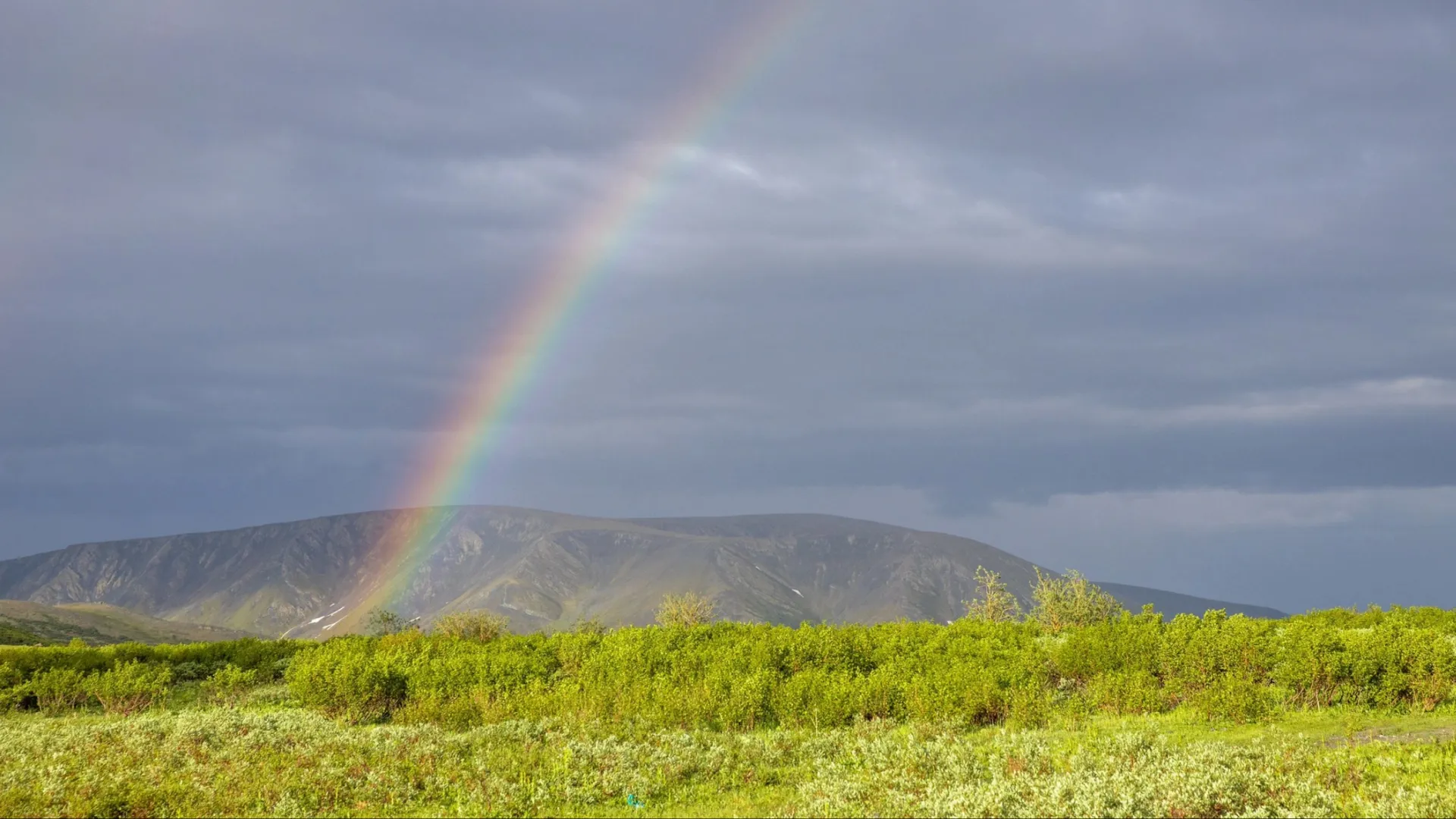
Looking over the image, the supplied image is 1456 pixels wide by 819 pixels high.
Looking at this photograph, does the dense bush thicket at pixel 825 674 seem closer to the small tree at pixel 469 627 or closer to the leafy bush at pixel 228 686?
the leafy bush at pixel 228 686

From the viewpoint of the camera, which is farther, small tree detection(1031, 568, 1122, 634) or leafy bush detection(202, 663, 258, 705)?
small tree detection(1031, 568, 1122, 634)

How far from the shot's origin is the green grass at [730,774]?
1445cm

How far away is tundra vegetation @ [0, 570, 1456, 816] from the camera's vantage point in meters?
15.7

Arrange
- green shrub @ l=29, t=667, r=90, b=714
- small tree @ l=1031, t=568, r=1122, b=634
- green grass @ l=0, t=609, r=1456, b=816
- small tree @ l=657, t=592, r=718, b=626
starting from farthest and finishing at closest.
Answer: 1. small tree @ l=657, t=592, r=718, b=626
2. small tree @ l=1031, t=568, r=1122, b=634
3. green shrub @ l=29, t=667, r=90, b=714
4. green grass @ l=0, t=609, r=1456, b=816

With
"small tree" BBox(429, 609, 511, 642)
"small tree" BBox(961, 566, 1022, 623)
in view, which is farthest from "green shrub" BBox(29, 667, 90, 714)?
"small tree" BBox(961, 566, 1022, 623)

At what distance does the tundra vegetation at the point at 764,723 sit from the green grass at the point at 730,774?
7cm

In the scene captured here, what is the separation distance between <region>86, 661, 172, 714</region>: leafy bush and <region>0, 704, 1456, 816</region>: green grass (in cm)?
1134

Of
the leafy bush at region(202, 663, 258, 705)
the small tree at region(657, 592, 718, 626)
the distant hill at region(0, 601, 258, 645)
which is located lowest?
the distant hill at region(0, 601, 258, 645)

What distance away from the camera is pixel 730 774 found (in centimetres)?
1794

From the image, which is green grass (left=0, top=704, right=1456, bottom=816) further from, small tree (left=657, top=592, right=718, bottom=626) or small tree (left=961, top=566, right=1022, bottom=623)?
small tree (left=657, top=592, right=718, bottom=626)

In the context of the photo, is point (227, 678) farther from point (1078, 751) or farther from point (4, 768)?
point (1078, 751)

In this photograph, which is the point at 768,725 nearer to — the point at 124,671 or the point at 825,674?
the point at 825,674

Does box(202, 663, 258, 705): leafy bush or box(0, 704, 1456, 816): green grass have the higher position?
box(0, 704, 1456, 816): green grass

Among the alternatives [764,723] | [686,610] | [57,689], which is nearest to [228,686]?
[57,689]
